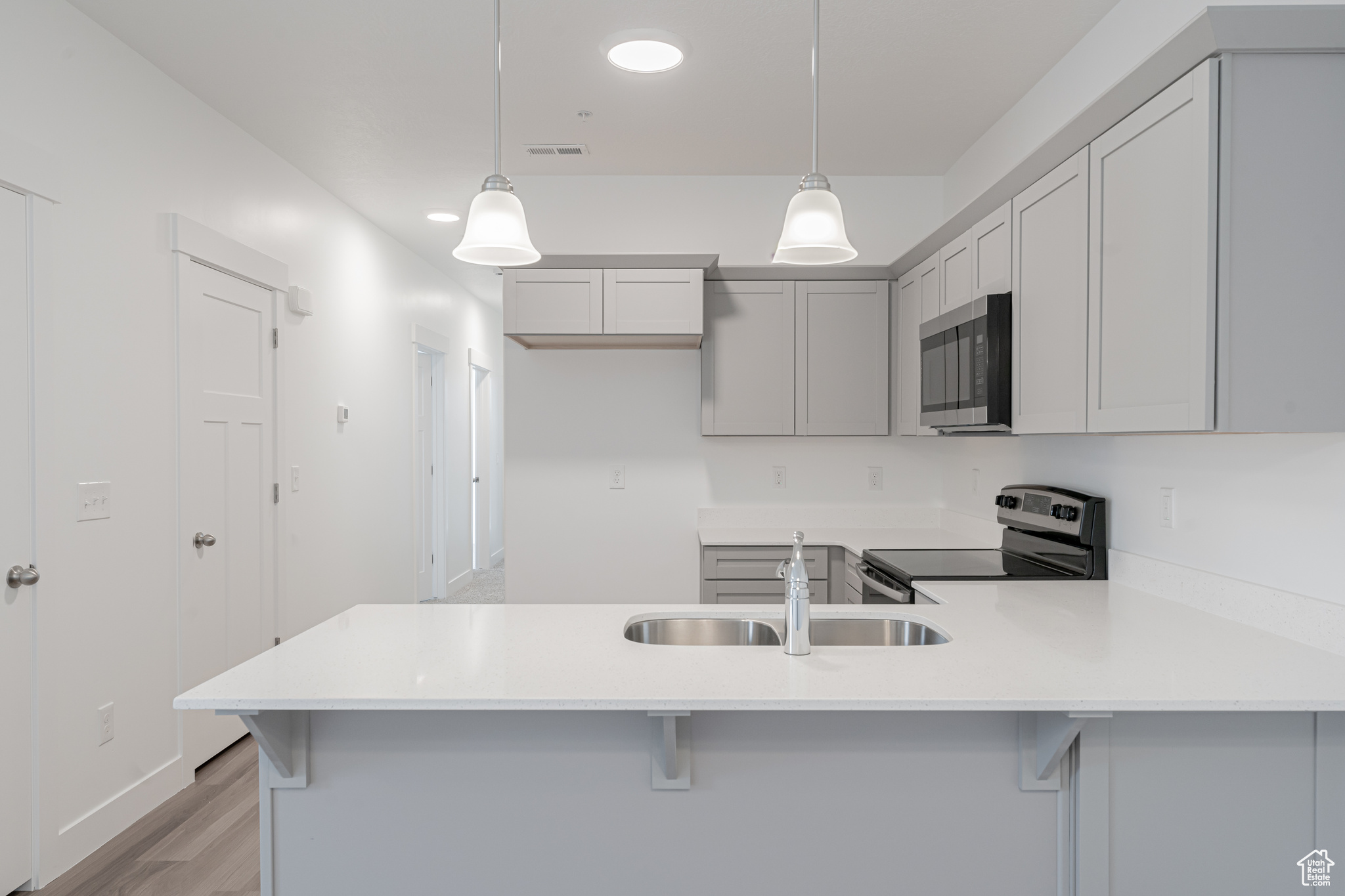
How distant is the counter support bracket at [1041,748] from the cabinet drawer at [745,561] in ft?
6.26

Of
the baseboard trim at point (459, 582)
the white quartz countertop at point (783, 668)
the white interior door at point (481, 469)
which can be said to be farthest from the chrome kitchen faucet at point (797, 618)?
the white interior door at point (481, 469)

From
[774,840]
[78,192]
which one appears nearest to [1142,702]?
[774,840]

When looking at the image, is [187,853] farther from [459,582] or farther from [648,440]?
[459,582]

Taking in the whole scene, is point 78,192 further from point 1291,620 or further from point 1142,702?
point 1291,620

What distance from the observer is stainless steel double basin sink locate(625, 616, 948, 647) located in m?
1.96

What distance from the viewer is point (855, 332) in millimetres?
3609

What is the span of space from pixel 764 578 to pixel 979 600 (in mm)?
1392

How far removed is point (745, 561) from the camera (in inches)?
136

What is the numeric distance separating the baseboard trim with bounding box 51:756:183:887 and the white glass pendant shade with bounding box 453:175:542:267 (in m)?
2.20

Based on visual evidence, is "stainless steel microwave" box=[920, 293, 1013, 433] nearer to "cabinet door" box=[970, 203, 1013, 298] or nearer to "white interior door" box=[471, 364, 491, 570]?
"cabinet door" box=[970, 203, 1013, 298]

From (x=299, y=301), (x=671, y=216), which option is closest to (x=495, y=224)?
(x=671, y=216)

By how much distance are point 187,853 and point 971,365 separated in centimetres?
308

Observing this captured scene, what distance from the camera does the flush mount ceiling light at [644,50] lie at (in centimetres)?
247

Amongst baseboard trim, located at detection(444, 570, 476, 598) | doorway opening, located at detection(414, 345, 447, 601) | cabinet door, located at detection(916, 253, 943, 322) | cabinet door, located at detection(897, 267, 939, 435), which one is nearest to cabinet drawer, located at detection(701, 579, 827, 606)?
cabinet door, located at detection(897, 267, 939, 435)
